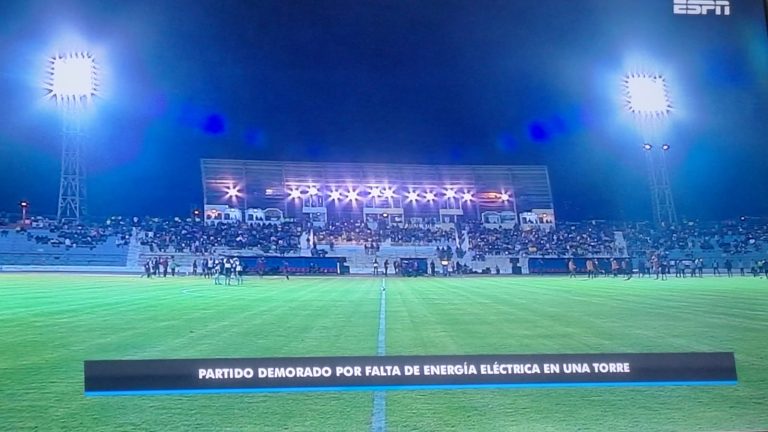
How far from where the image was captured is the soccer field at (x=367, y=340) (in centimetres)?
227

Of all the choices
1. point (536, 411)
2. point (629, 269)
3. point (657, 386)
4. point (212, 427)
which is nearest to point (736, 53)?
point (629, 269)

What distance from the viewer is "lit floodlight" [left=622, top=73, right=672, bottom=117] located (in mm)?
3386

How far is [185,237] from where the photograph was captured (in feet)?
11.0

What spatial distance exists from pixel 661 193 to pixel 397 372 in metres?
2.06

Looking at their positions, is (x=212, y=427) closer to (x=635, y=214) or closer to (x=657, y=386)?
(x=657, y=386)

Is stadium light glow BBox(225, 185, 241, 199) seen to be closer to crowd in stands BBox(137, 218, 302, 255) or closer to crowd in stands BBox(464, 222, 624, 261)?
crowd in stands BBox(137, 218, 302, 255)

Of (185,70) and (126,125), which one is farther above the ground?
(185,70)

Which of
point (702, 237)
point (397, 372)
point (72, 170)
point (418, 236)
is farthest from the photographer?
point (702, 237)

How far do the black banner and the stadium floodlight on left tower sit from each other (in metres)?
1.09

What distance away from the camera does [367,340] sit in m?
3.30

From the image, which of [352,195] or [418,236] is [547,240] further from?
[352,195]

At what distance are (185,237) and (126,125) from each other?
754mm

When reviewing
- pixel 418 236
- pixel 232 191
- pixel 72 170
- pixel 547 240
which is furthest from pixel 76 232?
pixel 547 240

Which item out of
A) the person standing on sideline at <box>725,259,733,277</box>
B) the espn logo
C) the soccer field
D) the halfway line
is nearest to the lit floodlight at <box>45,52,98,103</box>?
the soccer field
